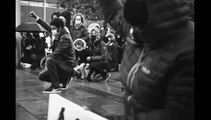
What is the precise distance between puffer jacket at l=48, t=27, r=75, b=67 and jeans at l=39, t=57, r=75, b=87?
12 centimetres

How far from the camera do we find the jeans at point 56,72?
7.71 meters

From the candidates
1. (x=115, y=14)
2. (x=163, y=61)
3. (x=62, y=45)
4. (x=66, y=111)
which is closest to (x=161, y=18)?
(x=163, y=61)

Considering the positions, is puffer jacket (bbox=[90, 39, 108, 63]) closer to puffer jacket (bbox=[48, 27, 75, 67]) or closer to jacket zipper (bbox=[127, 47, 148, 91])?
puffer jacket (bbox=[48, 27, 75, 67])

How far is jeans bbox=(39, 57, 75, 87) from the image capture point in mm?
7715

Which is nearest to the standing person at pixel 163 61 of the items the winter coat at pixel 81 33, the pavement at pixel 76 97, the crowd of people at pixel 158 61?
the crowd of people at pixel 158 61

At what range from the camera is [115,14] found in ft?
6.53

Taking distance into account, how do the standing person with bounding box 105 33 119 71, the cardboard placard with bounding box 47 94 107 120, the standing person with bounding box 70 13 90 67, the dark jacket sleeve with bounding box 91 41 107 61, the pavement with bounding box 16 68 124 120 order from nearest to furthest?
the cardboard placard with bounding box 47 94 107 120 < the pavement with bounding box 16 68 124 120 < the dark jacket sleeve with bounding box 91 41 107 61 < the standing person with bounding box 70 13 90 67 < the standing person with bounding box 105 33 119 71

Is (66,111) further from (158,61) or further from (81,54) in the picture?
(81,54)

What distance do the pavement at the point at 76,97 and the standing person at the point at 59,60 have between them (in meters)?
0.33

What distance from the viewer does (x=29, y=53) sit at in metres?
13.4

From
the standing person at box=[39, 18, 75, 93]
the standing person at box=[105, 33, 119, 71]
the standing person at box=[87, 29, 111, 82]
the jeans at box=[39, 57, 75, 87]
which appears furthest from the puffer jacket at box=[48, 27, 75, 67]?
the standing person at box=[105, 33, 119, 71]

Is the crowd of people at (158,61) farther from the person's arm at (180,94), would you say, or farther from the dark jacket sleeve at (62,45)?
the dark jacket sleeve at (62,45)
